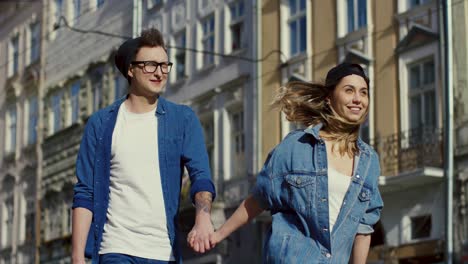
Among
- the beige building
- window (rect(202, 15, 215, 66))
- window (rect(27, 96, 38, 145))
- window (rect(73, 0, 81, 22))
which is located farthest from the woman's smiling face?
window (rect(27, 96, 38, 145))

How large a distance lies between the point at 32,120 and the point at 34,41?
2.52 metres

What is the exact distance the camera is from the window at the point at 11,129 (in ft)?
123

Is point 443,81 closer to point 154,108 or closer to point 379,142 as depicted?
point 379,142

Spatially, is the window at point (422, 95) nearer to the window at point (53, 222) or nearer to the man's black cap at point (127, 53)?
the man's black cap at point (127, 53)

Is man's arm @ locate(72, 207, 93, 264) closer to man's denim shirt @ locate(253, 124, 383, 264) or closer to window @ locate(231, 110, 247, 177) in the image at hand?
man's denim shirt @ locate(253, 124, 383, 264)

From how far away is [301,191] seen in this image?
5.12m

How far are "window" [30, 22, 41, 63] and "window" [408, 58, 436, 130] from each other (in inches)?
655

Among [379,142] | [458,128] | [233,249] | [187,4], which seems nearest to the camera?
[458,128]

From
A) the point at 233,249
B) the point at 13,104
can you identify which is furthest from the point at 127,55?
the point at 13,104

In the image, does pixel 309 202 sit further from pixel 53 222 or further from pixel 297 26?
pixel 53 222

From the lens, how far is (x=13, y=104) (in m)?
37.8

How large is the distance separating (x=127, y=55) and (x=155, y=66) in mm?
169

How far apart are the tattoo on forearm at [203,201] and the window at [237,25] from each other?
1956 centimetres

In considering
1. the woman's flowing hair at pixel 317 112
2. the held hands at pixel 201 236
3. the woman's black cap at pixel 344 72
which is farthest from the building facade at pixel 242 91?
the held hands at pixel 201 236
